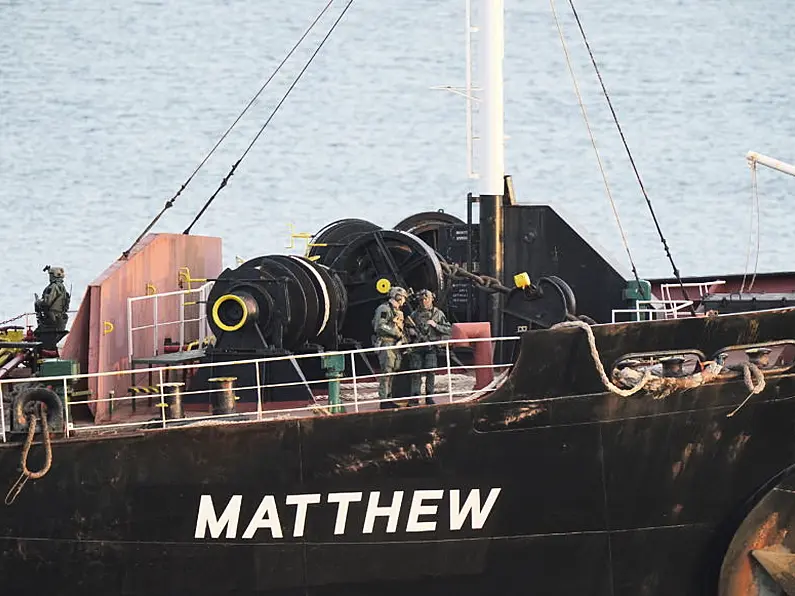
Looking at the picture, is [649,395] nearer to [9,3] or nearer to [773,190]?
[773,190]

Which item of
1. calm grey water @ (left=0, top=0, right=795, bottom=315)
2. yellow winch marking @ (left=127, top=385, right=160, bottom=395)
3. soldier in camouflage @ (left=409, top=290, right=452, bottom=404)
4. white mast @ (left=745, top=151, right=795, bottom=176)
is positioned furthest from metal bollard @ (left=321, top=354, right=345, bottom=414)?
calm grey water @ (left=0, top=0, right=795, bottom=315)

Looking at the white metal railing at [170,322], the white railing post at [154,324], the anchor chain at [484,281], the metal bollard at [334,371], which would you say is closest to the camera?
the metal bollard at [334,371]

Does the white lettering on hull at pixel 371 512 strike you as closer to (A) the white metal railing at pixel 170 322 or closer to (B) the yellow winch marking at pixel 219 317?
(B) the yellow winch marking at pixel 219 317

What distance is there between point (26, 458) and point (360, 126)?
55.8m

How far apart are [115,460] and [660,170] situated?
51530 millimetres

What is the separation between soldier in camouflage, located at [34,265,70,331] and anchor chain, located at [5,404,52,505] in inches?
148

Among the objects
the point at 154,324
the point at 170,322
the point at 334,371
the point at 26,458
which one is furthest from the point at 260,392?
the point at 170,322

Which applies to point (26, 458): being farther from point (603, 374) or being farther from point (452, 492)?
point (603, 374)

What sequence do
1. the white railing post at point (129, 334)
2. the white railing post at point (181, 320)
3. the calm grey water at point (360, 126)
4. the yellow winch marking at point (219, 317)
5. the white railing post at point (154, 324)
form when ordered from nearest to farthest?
the yellow winch marking at point (219, 317) < the white railing post at point (129, 334) < the white railing post at point (154, 324) < the white railing post at point (181, 320) < the calm grey water at point (360, 126)

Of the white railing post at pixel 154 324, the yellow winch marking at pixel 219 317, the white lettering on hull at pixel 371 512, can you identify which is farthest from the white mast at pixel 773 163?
the white railing post at pixel 154 324

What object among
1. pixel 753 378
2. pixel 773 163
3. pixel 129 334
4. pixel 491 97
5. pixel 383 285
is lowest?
pixel 753 378

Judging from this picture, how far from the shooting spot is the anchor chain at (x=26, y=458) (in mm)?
12242

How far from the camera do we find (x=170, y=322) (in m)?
16.3

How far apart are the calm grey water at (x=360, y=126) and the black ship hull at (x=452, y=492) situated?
3460 cm
